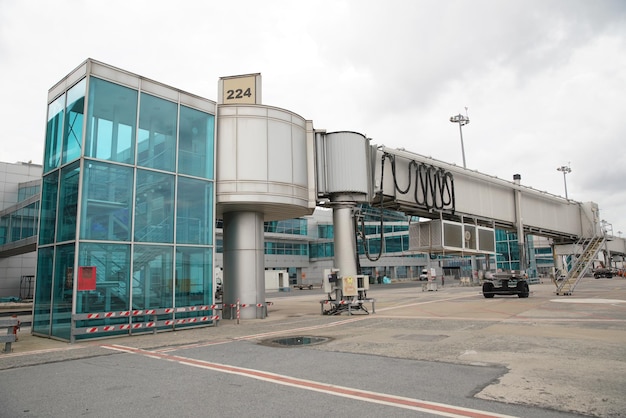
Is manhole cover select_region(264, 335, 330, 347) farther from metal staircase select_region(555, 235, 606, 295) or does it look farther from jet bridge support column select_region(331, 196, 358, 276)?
metal staircase select_region(555, 235, 606, 295)

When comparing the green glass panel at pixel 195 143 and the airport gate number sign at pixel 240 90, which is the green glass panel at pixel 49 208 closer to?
the green glass panel at pixel 195 143

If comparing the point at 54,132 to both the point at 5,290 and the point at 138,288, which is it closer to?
the point at 138,288

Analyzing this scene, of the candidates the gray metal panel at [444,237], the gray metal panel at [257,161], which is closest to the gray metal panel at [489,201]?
the gray metal panel at [444,237]

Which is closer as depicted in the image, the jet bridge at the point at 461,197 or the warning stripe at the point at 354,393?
the warning stripe at the point at 354,393

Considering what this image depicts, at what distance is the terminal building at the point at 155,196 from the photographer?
14609 millimetres

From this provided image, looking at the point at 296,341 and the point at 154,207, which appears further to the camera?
the point at 154,207

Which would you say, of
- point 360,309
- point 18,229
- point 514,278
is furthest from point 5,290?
point 514,278

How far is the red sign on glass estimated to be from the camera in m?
13.9

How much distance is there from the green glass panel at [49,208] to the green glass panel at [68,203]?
1.81 ft

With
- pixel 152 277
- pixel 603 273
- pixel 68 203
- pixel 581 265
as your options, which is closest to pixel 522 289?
pixel 581 265

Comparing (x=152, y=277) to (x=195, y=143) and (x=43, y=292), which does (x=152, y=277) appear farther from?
(x=195, y=143)

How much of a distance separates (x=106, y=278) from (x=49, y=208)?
12.6 feet

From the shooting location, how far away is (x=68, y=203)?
1496cm

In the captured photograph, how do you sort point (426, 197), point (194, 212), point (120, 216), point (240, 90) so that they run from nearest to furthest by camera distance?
1. point (120, 216)
2. point (194, 212)
3. point (240, 90)
4. point (426, 197)
